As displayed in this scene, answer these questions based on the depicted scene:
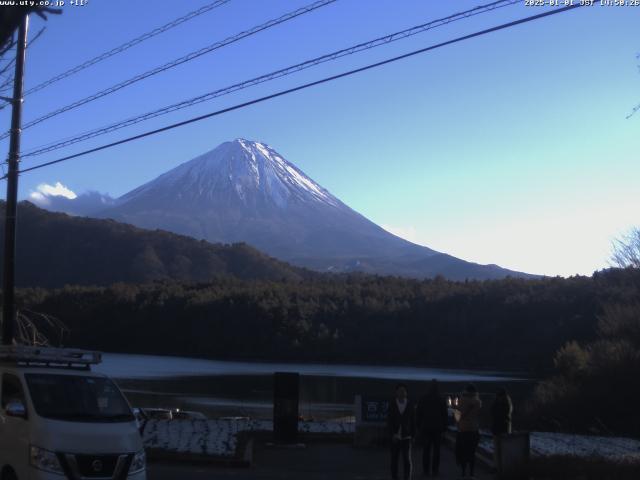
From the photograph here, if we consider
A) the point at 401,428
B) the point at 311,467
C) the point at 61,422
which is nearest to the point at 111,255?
the point at 311,467

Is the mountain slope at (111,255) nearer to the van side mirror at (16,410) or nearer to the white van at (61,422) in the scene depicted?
the white van at (61,422)

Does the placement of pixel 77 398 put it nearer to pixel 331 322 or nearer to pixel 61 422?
pixel 61 422

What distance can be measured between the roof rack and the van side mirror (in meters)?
0.88

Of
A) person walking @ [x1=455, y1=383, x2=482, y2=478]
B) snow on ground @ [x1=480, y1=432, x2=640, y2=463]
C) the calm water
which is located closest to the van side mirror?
person walking @ [x1=455, y1=383, x2=482, y2=478]

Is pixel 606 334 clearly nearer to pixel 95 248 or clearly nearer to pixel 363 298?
pixel 363 298

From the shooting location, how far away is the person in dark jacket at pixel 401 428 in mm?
13031

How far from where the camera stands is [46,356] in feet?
34.1

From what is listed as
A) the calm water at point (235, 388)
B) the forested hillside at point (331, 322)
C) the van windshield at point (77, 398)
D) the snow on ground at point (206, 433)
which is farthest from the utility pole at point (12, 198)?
the forested hillside at point (331, 322)

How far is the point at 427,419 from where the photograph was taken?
14.0 m

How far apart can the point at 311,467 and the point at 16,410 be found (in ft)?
22.6

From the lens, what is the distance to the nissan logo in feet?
30.3

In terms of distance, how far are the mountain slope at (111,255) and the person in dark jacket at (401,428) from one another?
365 feet

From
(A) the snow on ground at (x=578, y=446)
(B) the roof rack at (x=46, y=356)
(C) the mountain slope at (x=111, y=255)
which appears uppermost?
(C) the mountain slope at (x=111, y=255)

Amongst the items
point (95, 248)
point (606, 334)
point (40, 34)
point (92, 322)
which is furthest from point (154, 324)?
point (40, 34)
